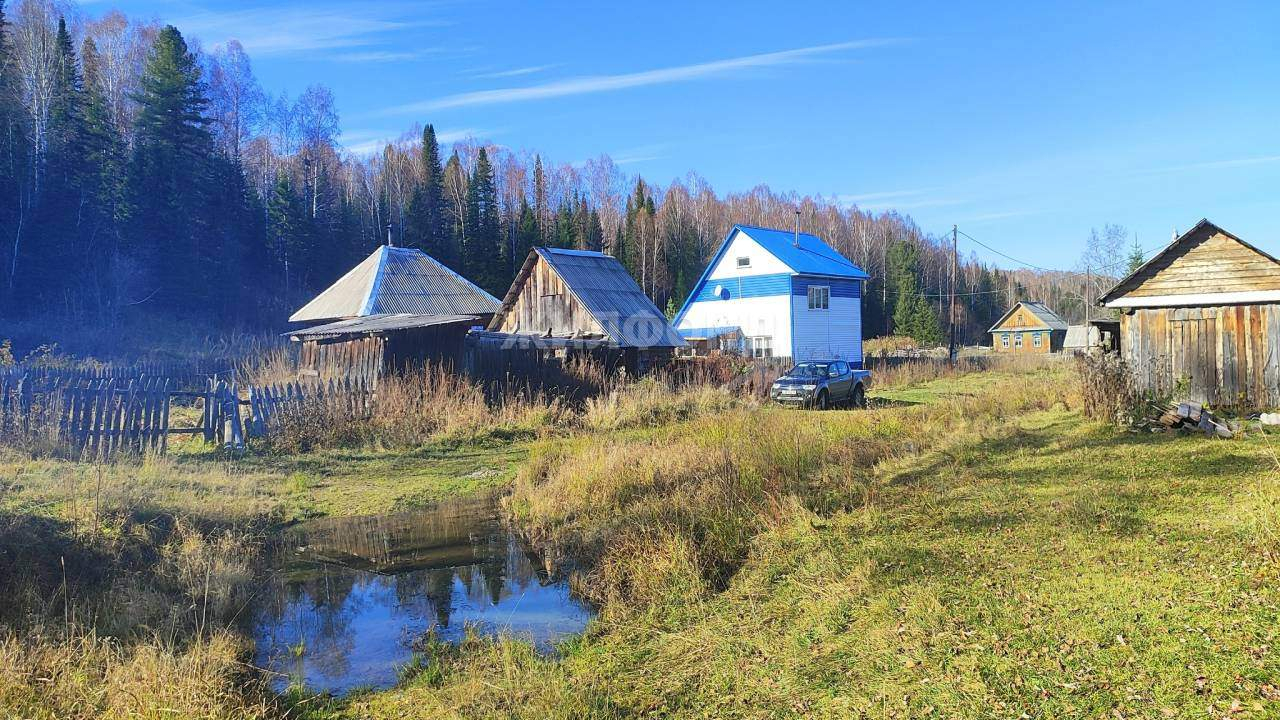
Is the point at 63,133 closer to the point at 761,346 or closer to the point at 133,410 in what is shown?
the point at 133,410

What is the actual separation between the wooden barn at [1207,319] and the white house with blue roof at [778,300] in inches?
810

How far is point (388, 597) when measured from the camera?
24.0 ft

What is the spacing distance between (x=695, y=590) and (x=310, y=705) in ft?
10.0

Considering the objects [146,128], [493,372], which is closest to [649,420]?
[493,372]

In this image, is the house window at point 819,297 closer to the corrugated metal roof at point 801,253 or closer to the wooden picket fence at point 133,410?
the corrugated metal roof at point 801,253

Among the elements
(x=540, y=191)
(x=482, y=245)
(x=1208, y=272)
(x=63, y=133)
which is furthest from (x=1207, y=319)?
(x=540, y=191)

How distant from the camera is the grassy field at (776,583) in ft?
14.4

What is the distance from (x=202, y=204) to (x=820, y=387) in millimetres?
38883

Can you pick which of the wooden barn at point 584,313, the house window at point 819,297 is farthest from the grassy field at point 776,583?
the house window at point 819,297

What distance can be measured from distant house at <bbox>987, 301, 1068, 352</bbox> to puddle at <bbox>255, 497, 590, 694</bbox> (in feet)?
201

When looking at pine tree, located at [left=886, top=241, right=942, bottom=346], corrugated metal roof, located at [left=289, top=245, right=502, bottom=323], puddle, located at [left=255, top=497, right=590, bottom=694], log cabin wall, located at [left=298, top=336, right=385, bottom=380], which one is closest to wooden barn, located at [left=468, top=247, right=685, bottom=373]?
corrugated metal roof, located at [left=289, top=245, right=502, bottom=323]

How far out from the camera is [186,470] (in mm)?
11375

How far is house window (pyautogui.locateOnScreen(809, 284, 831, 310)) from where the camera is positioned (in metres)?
37.8

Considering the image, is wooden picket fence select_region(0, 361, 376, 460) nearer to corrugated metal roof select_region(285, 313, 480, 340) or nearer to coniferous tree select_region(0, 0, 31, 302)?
corrugated metal roof select_region(285, 313, 480, 340)
